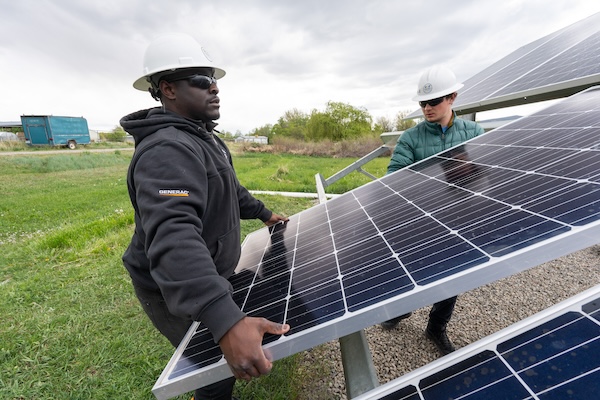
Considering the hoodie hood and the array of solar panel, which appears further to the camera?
the hoodie hood

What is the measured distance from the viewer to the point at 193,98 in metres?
2.09

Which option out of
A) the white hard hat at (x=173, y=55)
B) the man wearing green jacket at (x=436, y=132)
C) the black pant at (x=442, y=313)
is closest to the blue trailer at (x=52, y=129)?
the white hard hat at (x=173, y=55)

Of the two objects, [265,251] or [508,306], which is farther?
[508,306]

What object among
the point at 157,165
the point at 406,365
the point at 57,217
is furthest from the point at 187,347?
the point at 57,217

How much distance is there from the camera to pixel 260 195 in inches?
428

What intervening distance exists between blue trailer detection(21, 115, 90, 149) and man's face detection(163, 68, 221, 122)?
41665 millimetres

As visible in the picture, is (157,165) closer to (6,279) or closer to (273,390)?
(273,390)

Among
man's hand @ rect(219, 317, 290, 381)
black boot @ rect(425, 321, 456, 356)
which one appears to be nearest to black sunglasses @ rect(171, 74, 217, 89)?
man's hand @ rect(219, 317, 290, 381)

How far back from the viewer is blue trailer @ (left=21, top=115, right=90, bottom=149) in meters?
33.7

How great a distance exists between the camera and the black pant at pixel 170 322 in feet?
7.17

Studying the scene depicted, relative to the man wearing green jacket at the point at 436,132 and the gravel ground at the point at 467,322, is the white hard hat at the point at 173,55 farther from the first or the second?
the gravel ground at the point at 467,322

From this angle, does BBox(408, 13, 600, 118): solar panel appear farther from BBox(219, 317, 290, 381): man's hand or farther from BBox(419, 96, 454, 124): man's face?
BBox(219, 317, 290, 381): man's hand

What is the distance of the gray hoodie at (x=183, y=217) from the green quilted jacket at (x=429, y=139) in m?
2.52

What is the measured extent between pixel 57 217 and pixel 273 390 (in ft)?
32.7
